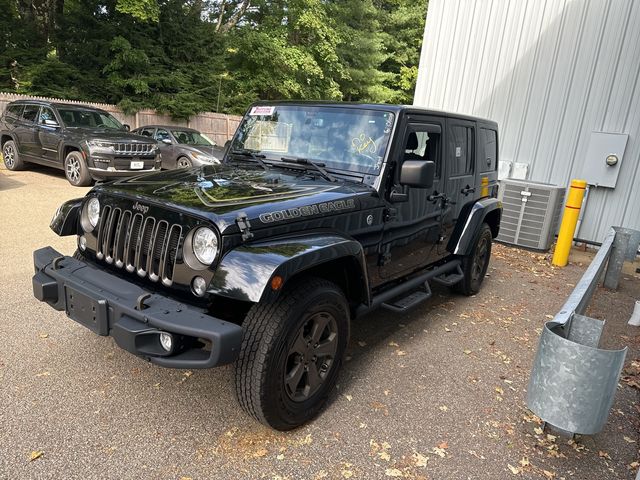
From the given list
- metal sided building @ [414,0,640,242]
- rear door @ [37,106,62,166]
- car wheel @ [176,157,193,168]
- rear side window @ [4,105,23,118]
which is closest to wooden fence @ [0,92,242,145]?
rear side window @ [4,105,23,118]

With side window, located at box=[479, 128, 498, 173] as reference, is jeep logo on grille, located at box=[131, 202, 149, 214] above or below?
below

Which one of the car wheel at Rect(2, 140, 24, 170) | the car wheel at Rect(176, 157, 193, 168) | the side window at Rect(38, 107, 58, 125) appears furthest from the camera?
the car wheel at Rect(176, 157, 193, 168)

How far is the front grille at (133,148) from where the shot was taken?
990 cm

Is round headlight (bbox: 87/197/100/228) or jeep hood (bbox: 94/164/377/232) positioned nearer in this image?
jeep hood (bbox: 94/164/377/232)

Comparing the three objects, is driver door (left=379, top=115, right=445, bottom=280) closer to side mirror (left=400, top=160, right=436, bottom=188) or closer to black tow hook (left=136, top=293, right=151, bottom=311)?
side mirror (left=400, top=160, right=436, bottom=188)

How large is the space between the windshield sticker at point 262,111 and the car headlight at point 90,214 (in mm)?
1624

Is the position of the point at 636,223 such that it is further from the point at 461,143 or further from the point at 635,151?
the point at 461,143

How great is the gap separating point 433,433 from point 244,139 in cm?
281

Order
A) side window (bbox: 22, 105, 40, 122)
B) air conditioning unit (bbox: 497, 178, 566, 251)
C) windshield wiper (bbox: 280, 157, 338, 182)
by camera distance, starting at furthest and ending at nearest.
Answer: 1. side window (bbox: 22, 105, 40, 122)
2. air conditioning unit (bbox: 497, 178, 566, 251)
3. windshield wiper (bbox: 280, 157, 338, 182)

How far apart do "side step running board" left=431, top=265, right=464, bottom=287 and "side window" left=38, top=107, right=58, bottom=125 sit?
9555mm

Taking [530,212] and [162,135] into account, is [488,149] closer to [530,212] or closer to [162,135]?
[530,212]

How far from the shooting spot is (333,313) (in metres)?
2.90

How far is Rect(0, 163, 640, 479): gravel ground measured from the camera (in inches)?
99.3

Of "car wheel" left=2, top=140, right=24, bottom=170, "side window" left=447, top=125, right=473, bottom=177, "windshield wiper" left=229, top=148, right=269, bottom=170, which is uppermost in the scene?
"side window" left=447, top=125, right=473, bottom=177
